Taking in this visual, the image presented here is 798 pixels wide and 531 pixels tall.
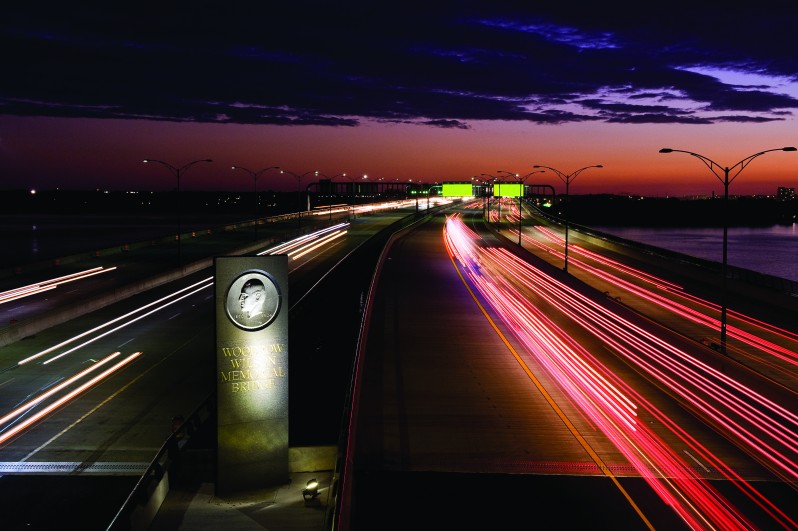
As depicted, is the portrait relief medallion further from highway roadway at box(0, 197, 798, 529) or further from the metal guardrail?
highway roadway at box(0, 197, 798, 529)

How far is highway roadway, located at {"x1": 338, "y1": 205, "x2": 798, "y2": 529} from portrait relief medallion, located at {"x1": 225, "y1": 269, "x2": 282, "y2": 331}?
3.85m

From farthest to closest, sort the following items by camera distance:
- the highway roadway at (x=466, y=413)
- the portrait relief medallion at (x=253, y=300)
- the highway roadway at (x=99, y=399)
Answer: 1. the portrait relief medallion at (x=253, y=300)
2. the highway roadway at (x=99, y=399)
3. the highway roadway at (x=466, y=413)

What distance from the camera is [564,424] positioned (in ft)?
66.5

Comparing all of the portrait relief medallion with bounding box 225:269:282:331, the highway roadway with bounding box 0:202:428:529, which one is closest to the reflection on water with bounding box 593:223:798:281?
the highway roadway with bounding box 0:202:428:529

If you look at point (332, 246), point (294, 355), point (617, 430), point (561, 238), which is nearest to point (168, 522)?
point (617, 430)

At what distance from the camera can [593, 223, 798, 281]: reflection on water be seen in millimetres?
119406

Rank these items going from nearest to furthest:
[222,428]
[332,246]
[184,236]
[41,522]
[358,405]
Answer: [41,522], [222,428], [358,405], [332,246], [184,236]

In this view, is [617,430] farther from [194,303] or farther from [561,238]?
[561,238]

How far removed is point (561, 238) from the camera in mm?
103062

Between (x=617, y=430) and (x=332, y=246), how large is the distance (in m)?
65.8

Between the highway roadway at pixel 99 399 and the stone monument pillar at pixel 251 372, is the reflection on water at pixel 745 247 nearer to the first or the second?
the highway roadway at pixel 99 399

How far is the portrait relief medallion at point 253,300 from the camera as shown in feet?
54.5

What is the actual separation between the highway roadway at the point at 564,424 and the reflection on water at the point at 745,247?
283 feet

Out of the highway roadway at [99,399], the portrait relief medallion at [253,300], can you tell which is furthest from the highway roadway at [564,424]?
the portrait relief medallion at [253,300]
